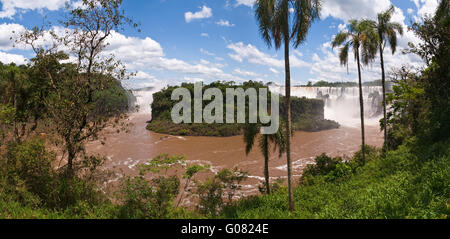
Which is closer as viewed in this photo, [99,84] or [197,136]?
[99,84]

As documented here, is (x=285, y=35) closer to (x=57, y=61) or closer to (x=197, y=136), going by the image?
(x=57, y=61)

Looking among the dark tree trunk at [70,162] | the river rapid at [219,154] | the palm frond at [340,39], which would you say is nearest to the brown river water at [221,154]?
the river rapid at [219,154]

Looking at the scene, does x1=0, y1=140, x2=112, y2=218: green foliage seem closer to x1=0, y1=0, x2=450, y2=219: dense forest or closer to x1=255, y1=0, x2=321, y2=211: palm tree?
x1=0, y1=0, x2=450, y2=219: dense forest

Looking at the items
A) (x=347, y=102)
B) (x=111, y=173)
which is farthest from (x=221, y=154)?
(x=347, y=102)

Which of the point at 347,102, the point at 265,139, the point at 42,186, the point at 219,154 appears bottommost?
the point at 219,154

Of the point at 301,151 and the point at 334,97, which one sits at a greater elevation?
the point at 334,97

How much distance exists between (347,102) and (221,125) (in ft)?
97.1

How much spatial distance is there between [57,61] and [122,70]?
2.24 metres

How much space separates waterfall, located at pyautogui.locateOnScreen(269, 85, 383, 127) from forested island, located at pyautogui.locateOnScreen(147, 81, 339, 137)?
4.30 m

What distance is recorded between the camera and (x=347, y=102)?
5125 centimetres

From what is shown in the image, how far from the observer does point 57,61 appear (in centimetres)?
844

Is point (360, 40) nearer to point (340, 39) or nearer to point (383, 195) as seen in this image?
point (340, 39)

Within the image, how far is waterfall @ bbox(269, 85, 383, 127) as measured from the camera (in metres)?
45.3
